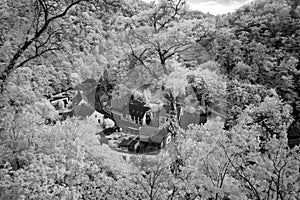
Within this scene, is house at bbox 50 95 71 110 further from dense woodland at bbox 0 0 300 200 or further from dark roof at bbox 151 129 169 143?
dark roof at bbox 151 129 169 143

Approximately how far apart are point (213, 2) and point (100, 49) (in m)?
3.50

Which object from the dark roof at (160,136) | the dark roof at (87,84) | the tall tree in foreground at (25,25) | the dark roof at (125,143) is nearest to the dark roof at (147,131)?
the dark roof at (160,136)

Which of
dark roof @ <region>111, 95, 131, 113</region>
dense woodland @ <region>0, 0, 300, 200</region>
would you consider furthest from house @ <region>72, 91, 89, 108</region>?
dense woodland @ <region>0, 0, 300, 200</region>

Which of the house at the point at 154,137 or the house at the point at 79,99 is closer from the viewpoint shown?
the house at the point at 154,137

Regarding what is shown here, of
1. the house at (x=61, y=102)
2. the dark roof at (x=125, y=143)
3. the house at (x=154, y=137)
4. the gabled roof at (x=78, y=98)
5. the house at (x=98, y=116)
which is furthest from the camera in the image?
the gabled roof at (x=78, y=98)

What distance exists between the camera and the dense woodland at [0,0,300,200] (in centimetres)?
330

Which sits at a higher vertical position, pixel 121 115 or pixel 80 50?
pixel 80 50

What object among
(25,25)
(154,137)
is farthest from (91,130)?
(25,25)

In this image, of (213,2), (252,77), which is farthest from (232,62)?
(213,2)

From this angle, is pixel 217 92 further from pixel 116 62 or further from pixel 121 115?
pixel 121 115

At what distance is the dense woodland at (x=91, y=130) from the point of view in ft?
10.8

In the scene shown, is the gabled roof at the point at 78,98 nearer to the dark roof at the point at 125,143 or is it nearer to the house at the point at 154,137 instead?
the dark roof at the point at 125,143

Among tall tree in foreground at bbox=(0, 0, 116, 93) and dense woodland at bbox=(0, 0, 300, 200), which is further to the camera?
tall tree in foreground at bbox=(0, 0, 116, 93)

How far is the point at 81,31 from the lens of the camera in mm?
4793
